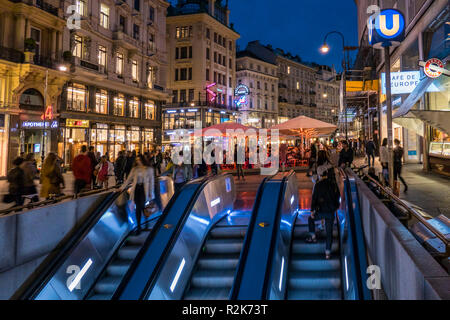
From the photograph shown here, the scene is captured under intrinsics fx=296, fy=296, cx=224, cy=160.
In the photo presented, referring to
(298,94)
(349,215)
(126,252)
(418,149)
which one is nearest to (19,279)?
(126,252)

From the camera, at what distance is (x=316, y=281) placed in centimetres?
595

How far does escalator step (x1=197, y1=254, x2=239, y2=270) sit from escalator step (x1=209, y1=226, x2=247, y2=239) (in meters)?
0.64

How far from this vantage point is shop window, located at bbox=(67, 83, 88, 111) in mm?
26109

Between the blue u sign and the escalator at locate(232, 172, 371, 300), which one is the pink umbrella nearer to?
the blue u sign

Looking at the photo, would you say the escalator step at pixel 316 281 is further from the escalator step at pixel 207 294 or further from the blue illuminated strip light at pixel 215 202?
the blue illuminated strip light at pixel 215 202

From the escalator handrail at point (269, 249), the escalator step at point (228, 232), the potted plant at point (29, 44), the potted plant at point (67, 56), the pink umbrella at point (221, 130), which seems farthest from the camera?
the potted plant at point (67, 56)

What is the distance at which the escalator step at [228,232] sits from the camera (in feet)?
23.8

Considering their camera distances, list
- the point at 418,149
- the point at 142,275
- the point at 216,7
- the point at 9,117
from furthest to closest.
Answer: the point at 216,7, the point at 9,117, the point at 418,149, the point at 142,275

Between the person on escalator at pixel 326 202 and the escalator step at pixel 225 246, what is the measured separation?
5.96ft

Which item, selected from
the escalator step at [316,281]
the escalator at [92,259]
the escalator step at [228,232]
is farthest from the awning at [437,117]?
the escalator at [92,259]

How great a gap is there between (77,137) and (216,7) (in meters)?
38.2

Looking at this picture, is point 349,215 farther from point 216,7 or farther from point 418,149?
point 216,7

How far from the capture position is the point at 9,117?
70.8ft
